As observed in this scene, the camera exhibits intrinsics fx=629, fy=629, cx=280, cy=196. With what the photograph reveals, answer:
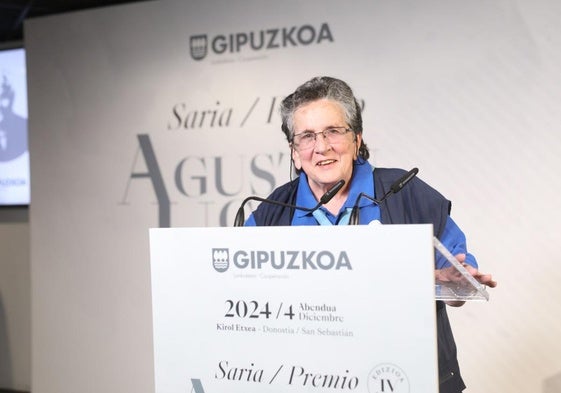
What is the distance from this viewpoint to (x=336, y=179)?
2.02 metres

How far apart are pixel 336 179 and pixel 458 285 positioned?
732mm

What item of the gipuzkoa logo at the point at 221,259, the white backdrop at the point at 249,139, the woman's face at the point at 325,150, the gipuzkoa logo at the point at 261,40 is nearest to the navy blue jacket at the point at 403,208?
the woman's face at the point at 325,150

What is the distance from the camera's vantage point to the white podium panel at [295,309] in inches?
44.1

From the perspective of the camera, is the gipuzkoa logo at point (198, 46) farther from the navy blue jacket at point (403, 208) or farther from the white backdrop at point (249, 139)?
the navy blue jacket at point (403, 208)

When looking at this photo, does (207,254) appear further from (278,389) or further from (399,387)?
(399,387)

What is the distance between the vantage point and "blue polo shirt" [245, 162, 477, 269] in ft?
6.26

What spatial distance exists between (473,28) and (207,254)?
232 cm

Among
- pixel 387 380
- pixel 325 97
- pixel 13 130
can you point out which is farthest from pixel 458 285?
pixel 13 130

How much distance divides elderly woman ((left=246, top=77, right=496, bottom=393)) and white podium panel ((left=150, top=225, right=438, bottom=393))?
675 millimetres

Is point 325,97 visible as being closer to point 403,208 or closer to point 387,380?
point 403,208

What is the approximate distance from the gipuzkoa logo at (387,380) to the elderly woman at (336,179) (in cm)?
80

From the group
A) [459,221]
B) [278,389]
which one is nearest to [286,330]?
[278,389]

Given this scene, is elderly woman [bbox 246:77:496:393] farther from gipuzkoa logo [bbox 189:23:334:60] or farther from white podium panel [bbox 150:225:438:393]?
gipuzkoa logo [bbox 189:23:334:60]

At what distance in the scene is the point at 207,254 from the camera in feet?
4.25
